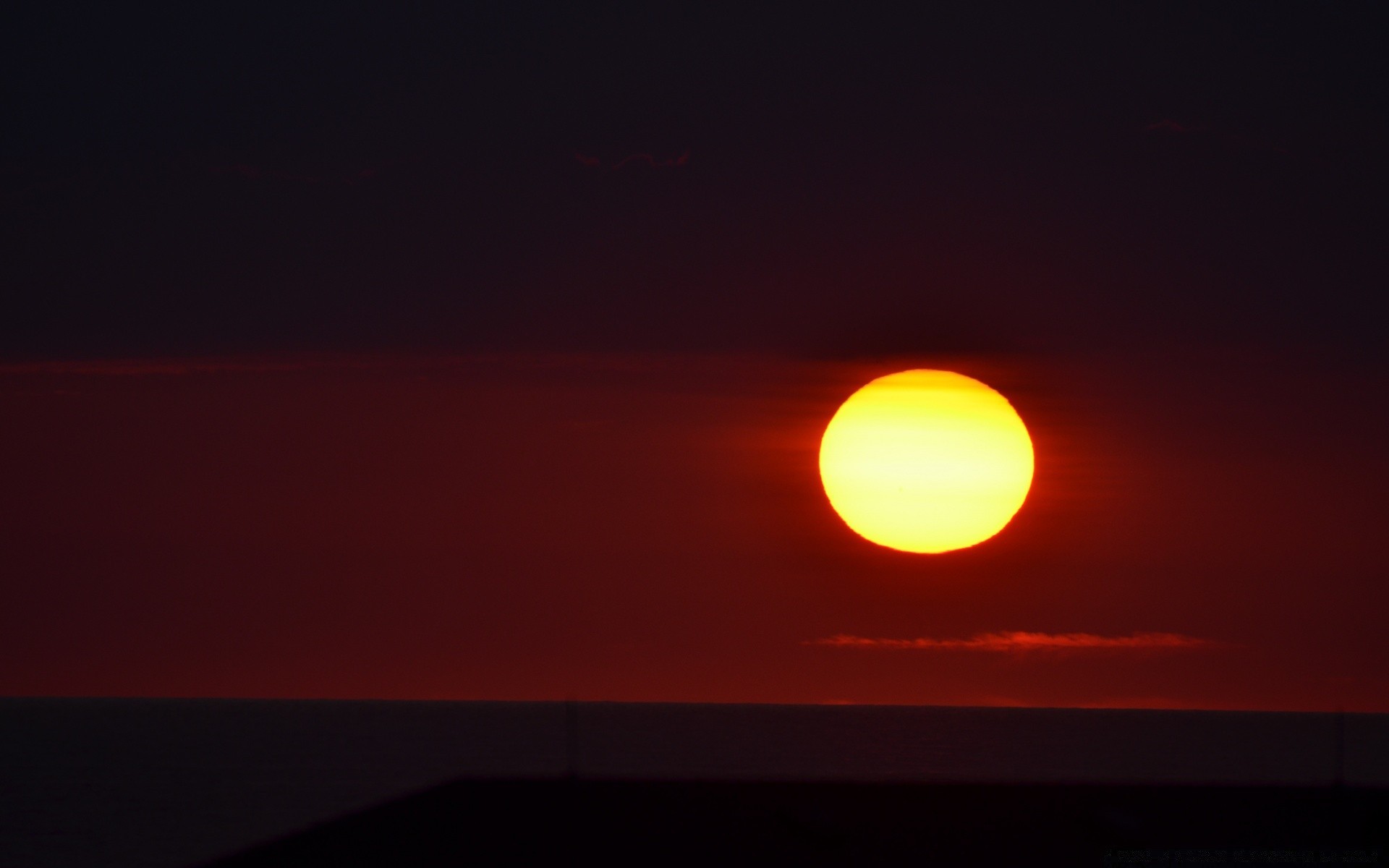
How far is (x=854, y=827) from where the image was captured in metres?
26.2

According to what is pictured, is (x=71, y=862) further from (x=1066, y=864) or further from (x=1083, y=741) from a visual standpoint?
(x=1083, y=741)

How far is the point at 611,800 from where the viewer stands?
2991 cm

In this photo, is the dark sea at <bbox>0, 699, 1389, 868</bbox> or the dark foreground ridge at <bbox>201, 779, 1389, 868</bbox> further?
the dark sea at <bbox>0, 699, 1389, 868</bbox>

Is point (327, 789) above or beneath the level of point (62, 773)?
beneath

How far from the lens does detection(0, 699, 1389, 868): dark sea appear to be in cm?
6066

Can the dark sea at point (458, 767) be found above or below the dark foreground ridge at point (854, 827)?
above

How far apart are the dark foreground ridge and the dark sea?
1557 mm

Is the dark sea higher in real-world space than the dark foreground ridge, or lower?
higher

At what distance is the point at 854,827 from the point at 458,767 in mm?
81761

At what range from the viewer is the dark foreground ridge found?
2433 cm

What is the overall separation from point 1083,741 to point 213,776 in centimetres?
9388

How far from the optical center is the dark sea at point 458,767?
6066 cm

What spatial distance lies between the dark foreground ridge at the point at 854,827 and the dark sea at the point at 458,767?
1.56 meters

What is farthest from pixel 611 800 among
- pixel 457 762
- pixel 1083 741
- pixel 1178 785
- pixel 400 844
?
pixel 1083 741
